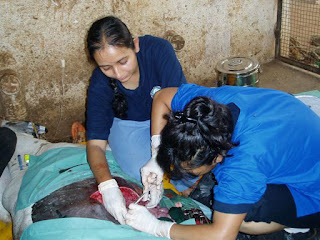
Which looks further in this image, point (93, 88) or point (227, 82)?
point (227, 82)

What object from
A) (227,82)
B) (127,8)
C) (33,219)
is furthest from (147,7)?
(33,219)

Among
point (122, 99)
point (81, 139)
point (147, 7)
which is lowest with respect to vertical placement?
point (81, 139)

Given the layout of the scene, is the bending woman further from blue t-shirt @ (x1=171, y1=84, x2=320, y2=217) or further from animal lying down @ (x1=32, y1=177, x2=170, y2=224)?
animal lying down @ (x1=32, y1=177, x2=170, y2=224)

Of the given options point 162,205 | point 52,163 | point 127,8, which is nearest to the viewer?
point 162,205

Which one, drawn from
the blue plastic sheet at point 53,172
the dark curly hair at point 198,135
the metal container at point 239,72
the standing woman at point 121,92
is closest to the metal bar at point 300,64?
the metal container at point 239,72

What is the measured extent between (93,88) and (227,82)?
56.6 inches

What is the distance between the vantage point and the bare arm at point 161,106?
174 cm

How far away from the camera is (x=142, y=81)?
201 cm

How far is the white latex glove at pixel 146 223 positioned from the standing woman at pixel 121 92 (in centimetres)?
12

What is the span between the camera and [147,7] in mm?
2855

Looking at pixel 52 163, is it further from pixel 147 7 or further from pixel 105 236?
pixel 147 7

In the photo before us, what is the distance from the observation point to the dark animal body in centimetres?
159

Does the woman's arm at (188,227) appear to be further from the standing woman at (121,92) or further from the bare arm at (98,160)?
the bare arm at (98,160)

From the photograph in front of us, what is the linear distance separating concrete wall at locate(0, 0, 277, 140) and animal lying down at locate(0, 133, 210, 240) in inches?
25.1
